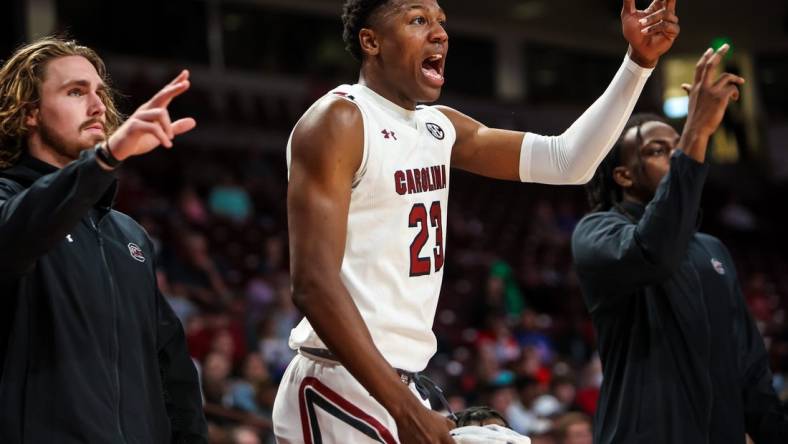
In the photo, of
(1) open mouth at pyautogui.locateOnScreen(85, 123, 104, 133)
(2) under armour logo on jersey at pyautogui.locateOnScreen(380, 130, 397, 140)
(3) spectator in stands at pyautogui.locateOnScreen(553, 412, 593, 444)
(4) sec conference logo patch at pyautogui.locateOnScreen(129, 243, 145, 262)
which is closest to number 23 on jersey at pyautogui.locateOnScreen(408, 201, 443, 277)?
(2) under armour logo on jersey at pyautogui.locateOnScreen(380, 130, 397, 140)

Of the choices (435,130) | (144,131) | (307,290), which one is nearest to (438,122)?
(435,130)

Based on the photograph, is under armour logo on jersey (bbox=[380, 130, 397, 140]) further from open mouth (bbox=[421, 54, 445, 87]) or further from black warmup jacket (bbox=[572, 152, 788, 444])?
black warmup jacket (bbox=[572, 152, 788, 444])

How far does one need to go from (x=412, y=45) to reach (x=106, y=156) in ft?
3.56

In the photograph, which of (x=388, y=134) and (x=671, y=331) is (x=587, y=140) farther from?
(x=671, y=331)

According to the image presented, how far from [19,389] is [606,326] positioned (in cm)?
233

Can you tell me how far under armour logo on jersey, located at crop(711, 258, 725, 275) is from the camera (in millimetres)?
4543

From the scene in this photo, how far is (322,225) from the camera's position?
3.20 meters

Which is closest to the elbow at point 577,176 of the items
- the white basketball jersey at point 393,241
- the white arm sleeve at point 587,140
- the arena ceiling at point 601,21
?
the white arm sleeve at point 587,140

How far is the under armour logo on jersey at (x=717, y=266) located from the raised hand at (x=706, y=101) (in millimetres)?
708

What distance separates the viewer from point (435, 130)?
3.74 meters

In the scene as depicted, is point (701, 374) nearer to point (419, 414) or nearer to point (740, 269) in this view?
point (419, 414)

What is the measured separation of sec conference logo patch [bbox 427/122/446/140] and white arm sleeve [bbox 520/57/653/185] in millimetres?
333

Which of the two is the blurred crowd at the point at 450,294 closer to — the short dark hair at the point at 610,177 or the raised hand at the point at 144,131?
the short dark hair at the point at 610,177

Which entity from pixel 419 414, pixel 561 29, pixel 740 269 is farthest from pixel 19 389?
pixel 561 29
